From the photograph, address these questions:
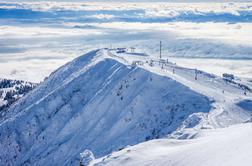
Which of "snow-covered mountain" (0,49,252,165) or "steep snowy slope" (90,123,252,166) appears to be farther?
"snow-covered mountain" (0,49,252,165)

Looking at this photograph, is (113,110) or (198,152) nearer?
(198,152)

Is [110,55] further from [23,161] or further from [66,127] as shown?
[23,161]

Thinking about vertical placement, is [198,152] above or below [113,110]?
above

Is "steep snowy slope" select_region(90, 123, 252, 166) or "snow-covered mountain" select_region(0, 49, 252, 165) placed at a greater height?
"steep snowy slope" select_region(90, 123, 252, 166)
